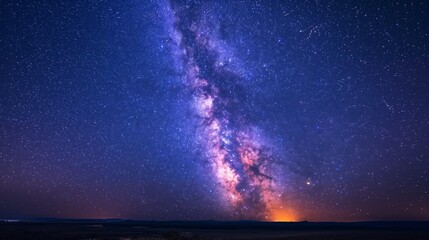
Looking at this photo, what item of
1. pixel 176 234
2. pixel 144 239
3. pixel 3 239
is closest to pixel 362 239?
pixel 176 234

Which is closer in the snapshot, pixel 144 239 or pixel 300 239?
pixel 144 239

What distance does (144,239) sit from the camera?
35.1 metres

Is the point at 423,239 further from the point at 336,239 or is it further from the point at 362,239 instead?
the point at 336,239

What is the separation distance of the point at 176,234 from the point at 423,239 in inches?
1043

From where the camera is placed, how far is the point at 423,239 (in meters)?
33.8

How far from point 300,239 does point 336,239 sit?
3.97 metres

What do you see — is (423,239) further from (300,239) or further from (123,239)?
(123,239)

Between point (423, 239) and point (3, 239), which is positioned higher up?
point (423, 239)

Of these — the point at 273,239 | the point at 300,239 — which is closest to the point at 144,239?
the point at 273,239

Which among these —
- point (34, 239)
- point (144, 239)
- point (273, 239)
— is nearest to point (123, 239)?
point (144, 239)

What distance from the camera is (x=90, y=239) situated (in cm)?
3575

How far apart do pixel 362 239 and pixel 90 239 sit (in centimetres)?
3063

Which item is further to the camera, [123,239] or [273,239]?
[273,239]

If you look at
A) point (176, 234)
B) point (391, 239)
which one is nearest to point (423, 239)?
point (391, 239)
